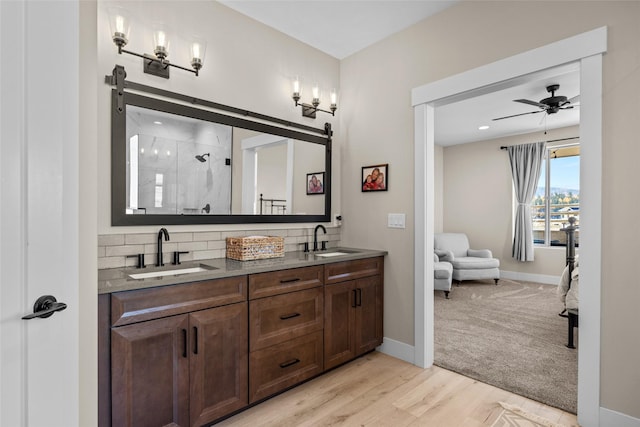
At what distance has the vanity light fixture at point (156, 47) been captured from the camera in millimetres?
1929

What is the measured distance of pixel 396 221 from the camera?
2.92 meters

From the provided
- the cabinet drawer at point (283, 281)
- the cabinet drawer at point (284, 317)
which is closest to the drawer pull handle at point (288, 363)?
the cabinet drawer at point (284, 317)

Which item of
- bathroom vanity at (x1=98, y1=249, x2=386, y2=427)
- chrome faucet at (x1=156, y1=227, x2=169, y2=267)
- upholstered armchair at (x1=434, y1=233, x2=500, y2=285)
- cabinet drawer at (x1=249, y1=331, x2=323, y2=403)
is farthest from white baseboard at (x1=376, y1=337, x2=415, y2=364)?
upholstered armchair at (x1=434, y1=233, x2=500, y2=285)

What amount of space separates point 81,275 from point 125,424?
772 mm

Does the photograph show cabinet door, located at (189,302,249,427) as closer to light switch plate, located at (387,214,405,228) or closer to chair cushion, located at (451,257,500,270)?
light switch plate, located at (387,214,405,228)

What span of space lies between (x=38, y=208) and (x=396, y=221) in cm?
246

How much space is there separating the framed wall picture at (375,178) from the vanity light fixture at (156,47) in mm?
1673

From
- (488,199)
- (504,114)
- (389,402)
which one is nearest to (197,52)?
(389,402)

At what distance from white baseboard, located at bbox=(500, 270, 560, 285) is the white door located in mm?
6904

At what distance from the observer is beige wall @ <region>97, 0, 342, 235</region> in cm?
198

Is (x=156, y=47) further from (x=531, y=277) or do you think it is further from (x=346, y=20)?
(x=531, y=277)

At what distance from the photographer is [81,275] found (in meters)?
1.28

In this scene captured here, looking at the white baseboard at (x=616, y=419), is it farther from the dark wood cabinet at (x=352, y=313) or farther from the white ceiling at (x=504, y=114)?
the white ceiling at (x=504, y=114)

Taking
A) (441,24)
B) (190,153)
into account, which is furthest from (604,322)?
(190,153)
